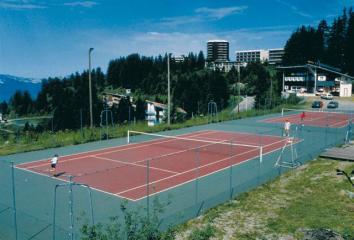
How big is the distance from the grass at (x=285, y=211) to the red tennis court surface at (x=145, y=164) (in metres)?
3.35

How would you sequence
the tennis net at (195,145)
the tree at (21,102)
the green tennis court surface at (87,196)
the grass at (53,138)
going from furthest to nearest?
the tree at (21,102)
the grass at (53,138)
the tennis net at (195,145)
the green tennis court surface at (87,196)

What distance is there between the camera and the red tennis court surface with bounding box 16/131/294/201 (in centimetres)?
1914

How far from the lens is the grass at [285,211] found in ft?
43.3

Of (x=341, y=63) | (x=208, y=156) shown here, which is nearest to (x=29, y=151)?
(x=208, y=156)

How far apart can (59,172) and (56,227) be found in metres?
8.41

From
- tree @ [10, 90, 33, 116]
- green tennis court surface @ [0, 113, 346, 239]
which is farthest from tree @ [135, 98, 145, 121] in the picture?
tree @ [10, 90, 33, 116]

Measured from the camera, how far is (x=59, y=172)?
21.5 m

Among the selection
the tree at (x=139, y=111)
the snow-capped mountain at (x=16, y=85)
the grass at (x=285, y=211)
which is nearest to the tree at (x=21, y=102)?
the snow-capped mountain at (x=16, y=85)

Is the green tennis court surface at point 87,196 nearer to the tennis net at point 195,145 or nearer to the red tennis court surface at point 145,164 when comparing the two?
the red tennis court surface at point 145,164

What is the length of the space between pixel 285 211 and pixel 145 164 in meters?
10.5

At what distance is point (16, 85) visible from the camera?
103 m

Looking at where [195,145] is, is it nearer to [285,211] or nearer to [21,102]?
[285,211]

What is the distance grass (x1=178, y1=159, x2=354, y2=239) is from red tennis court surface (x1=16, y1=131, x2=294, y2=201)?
3354 millimetres

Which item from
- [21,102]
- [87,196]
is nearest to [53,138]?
[87,196]
